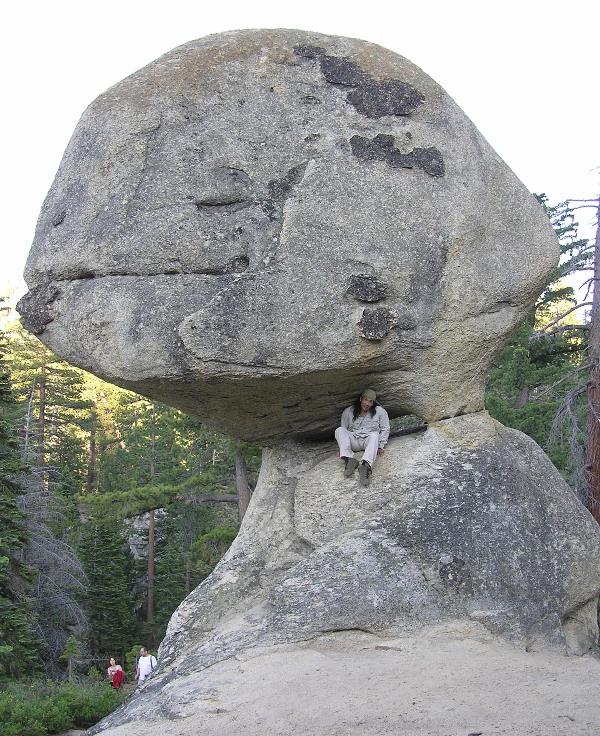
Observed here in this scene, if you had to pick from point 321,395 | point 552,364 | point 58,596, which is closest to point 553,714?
point 321,395

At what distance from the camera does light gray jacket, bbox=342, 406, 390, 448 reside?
788 cm

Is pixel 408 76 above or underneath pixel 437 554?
above

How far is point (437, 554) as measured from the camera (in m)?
7.08

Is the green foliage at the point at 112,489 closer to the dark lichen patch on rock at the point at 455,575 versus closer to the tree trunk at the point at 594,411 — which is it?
the tree trunk at the point at 594,411

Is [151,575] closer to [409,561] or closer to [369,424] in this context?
[369,424]

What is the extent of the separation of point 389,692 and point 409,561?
1453 mm

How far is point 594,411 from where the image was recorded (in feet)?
37.7

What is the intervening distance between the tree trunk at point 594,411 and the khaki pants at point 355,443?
4673 mm

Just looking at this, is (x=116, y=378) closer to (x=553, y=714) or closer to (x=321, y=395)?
(x=321, y=395)

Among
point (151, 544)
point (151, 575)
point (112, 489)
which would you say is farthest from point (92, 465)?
point (151, 575)

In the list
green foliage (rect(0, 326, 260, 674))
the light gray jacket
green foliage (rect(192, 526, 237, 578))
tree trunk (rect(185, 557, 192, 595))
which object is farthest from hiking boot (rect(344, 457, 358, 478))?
tree trunk (rect(185, 557, 192, 595))

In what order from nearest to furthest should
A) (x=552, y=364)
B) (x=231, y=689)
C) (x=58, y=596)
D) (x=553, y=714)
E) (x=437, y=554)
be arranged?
(x=553, y=714) → (x=231, y=689) → (x=437, y=554) → (x=552, y=364) → (x=58, y=596)

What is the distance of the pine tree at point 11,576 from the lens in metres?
Result: 13.0

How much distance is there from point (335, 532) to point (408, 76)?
4121 millimetres
